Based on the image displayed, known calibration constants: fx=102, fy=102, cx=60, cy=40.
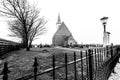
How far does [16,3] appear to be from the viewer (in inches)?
520

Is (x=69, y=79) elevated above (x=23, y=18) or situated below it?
below

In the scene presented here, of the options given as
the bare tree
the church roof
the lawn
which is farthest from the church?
the lawn

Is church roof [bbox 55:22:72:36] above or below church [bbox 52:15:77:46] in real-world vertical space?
above

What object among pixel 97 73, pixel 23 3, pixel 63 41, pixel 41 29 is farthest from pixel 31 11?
pixel 63 41

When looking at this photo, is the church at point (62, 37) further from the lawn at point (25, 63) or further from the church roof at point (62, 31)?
the lawn at point (25, 63)

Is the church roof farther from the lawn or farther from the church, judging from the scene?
the lawn

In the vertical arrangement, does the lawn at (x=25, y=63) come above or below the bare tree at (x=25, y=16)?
below

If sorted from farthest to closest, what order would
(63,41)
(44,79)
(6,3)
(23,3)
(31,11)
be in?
(63,41) → (31,11) → (23,3) → (6,3) → (44,79)

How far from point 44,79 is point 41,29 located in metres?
11.7

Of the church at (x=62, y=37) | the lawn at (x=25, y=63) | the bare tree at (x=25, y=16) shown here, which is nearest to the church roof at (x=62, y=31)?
the church at (x=62, y=37)

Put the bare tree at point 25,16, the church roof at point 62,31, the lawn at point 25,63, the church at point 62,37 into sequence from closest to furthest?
the lawn at point 25,63 < the bare tree at point 25,16 < the church at point 62,37 < the church roof at point 62,31

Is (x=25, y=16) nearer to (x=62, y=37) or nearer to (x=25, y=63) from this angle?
(x=25, y=63)

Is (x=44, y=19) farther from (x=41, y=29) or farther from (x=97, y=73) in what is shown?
(x=97, y=73)

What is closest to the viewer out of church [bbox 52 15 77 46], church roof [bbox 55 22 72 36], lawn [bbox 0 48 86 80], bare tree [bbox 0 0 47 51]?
lawn [bbox 0 48 86 80]
